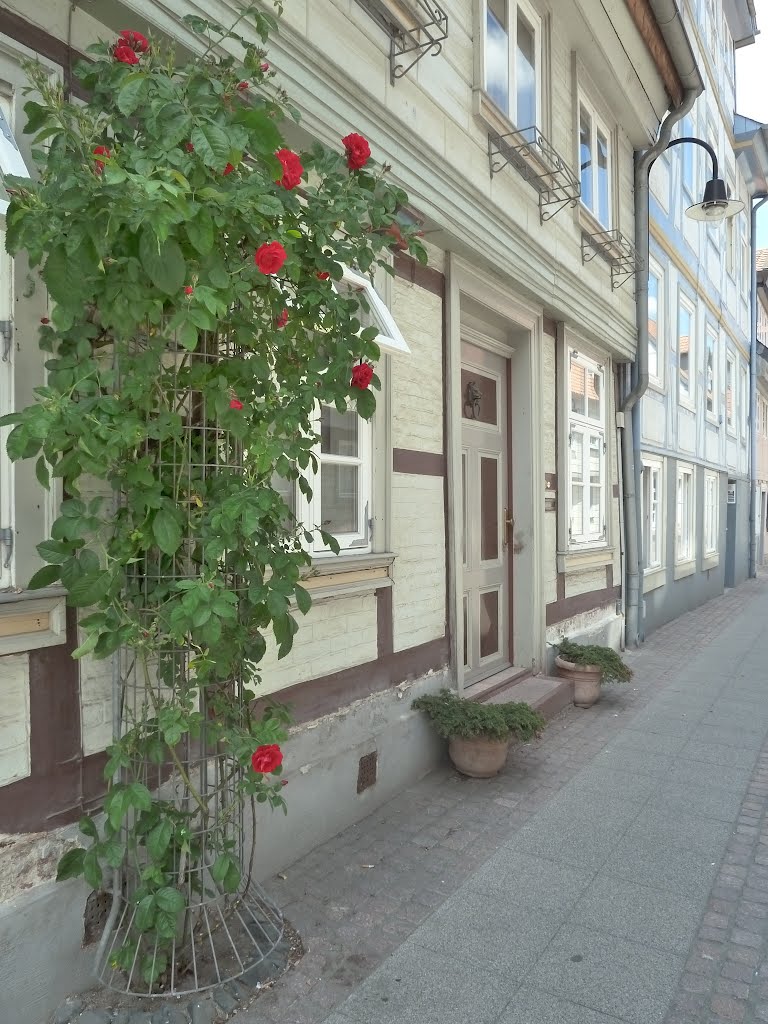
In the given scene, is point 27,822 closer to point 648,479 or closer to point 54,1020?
point 54,1020

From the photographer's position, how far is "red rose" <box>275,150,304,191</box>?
93.4 inches

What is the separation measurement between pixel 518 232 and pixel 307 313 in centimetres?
389

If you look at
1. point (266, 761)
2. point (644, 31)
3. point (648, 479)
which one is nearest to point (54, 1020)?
point (266, 761)

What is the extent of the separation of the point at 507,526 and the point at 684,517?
7.18 m

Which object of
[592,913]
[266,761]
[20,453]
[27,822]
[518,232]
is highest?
[518,232]

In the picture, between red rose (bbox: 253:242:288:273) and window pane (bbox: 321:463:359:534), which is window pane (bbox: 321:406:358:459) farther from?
red rose (bbox: 253:242:288:273)

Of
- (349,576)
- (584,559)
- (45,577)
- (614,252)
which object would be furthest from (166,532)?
(614,252)

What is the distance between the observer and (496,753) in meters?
4.76

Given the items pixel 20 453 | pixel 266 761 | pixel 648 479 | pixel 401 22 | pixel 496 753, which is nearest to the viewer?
pixel 20 453

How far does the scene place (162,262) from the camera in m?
2.00

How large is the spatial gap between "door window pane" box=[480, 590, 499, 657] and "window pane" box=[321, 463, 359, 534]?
246cm

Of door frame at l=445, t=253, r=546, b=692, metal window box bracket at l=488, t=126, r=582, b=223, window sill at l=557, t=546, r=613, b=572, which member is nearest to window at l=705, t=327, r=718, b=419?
window sill at l=557, t=546, r=613, b=572

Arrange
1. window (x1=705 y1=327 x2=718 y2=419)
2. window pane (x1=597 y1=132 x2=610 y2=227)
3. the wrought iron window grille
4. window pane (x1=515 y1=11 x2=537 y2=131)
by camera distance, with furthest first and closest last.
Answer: window (x1=705 y1=327 x2=718 y2=419) < window pane (x1=597 y1=132 x2=610 y2=227) < window pane (x1=515 y1=11 x2=537 y2=131) < the wrought iron window grille

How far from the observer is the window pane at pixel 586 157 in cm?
772
